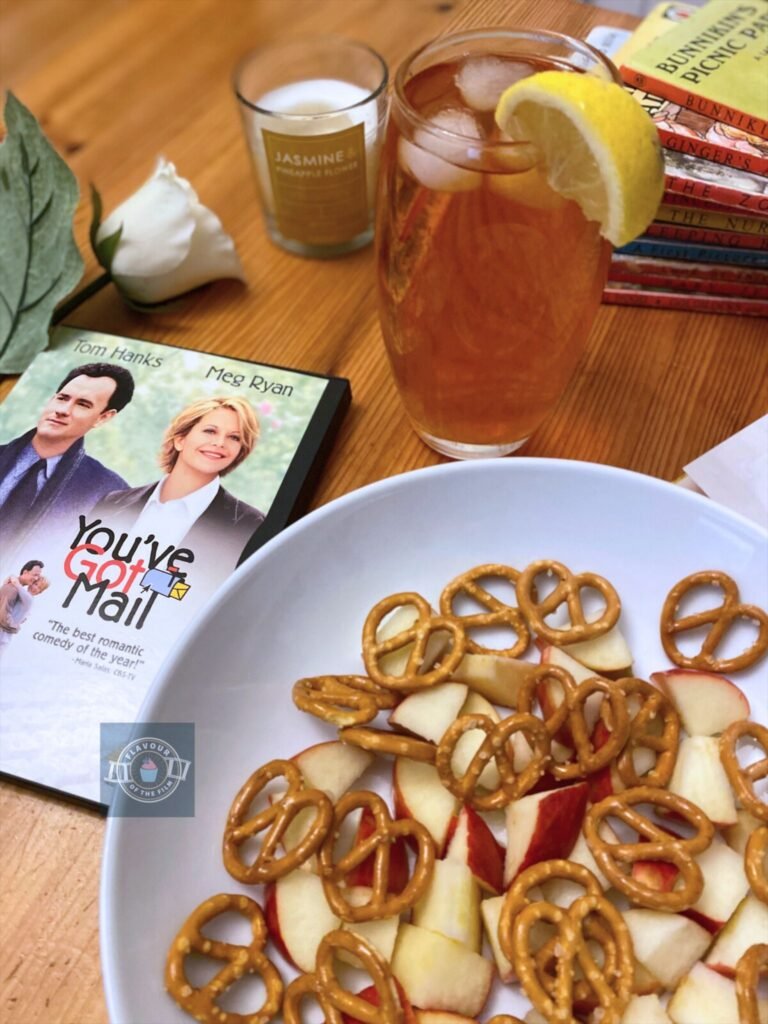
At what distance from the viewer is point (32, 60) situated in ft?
3.97

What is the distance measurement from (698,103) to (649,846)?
66 cm

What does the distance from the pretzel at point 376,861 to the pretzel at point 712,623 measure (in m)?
0.23

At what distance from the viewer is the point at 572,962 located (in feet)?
1.65

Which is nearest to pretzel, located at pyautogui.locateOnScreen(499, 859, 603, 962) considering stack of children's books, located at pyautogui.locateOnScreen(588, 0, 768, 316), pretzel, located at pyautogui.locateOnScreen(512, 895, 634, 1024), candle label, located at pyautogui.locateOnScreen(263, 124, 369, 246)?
pretzel, located at pyautogui.locateOnScreen(512, 895, 634, 1024)

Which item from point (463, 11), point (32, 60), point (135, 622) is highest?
point (463, 11)

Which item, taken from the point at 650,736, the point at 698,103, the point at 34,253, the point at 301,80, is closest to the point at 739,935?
the point at 650,736

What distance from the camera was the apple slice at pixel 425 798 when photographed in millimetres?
570

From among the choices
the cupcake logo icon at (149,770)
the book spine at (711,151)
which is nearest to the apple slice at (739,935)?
the cupcake logo icon at (149,770)

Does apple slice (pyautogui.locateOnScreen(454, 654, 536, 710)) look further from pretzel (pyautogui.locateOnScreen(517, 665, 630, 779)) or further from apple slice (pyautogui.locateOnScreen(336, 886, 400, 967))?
apple slice (pyautogui.locateOnScreen(336, 886, 400, 967))

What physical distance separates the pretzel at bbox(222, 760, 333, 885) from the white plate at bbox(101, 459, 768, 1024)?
0.05 ft

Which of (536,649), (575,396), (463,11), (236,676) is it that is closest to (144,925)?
(236,676)

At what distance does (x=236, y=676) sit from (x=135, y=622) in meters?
0.12

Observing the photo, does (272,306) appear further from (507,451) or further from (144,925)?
(144,925)

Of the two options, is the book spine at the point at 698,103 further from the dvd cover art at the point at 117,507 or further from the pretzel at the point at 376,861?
the pretzel at the point at 376,861
